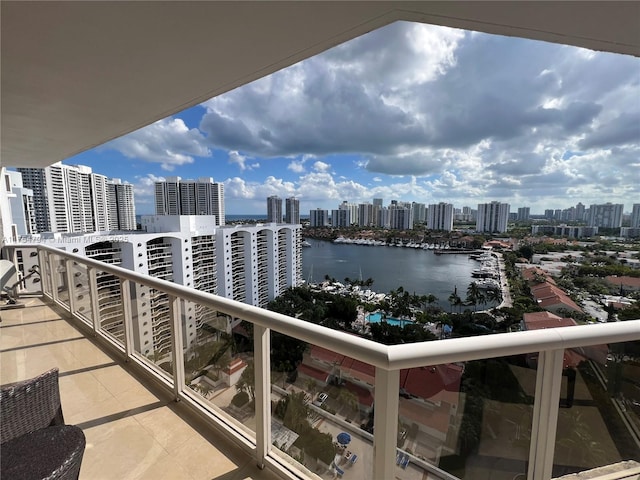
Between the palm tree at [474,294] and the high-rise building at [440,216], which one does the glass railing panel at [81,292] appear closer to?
the palm tree at [474,294]

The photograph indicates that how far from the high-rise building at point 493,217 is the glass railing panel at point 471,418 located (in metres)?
33.3

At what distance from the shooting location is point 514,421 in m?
1.24

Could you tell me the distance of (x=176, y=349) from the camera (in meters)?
2.22

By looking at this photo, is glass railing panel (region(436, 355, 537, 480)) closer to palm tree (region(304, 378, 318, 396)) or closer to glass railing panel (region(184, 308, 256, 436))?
palm tree (region(304, 378, 318, 396))

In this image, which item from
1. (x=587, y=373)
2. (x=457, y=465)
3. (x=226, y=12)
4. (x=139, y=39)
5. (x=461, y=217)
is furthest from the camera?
(x=461, y=217)

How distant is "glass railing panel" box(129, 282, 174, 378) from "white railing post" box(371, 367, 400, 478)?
1741 millimetres

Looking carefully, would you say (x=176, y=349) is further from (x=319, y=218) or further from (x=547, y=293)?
(x=319, y=218)

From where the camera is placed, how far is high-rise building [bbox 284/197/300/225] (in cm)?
5059

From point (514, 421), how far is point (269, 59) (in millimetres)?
2735

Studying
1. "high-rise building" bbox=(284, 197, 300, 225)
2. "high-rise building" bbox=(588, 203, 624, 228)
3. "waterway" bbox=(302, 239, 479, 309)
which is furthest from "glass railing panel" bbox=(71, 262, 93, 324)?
"high-rise building" bbox=(284, 197, 300, 225)

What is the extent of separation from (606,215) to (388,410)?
74.6ft

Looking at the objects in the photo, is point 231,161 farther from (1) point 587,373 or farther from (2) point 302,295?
(1) point 587,373

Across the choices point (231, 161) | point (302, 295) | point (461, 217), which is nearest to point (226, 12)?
point (302, 295)

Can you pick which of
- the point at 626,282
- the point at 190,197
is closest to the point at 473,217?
the point at 626,282
